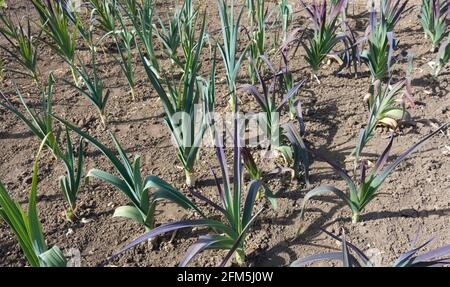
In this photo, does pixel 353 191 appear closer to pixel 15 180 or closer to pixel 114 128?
pixel 114 128

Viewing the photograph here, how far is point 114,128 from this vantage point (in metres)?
2.17

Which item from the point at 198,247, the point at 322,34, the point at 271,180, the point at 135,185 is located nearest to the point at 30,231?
the point at 135,185

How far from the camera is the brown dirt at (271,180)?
1.58 meters

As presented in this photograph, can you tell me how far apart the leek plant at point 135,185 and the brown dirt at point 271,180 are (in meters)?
0.16

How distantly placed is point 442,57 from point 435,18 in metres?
0.23

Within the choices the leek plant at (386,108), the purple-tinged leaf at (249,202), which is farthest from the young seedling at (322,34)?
the purple-tinged leaf at (249,202)

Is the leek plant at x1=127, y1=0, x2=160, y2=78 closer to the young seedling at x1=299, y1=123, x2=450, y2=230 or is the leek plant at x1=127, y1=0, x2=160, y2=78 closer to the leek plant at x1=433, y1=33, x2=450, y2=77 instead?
the young seedling at x1=299, y1=123, x2=450, y2=230

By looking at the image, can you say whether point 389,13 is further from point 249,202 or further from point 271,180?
point 249,202

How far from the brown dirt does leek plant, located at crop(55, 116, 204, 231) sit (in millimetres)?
164

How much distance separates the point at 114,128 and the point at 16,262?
2.63ft

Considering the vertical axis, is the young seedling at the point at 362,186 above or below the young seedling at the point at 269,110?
below

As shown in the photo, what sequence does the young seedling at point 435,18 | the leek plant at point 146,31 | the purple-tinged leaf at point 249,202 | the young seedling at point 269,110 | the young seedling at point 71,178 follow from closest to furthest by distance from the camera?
the purple-tinged leaf at point 249,202 < the young seedling at point 71,178 < the young seedling at point 269,110 < the leek plant at point 146,31 < the young seedling at point 435,18

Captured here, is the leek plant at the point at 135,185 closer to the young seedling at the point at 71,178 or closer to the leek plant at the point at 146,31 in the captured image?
the young seedling at the point at 71,178
